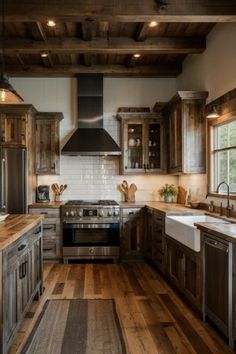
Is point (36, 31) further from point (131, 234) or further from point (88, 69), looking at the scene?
point (131, 234)

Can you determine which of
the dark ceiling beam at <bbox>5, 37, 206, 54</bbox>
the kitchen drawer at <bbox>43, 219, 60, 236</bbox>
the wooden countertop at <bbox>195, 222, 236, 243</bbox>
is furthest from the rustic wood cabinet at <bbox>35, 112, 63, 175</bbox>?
the wooden countertop at <bbox>195, 222, 236, 243</bbox>

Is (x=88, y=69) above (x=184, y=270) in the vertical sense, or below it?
above

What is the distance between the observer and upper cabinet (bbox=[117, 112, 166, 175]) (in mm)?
5816

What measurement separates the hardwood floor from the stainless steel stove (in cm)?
21

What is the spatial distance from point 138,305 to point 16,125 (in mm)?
3376

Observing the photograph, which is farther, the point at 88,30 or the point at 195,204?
the point at 195,204

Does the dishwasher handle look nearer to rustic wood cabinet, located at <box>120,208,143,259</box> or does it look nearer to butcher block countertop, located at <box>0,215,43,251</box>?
butcher block countertop, located at <box>0,215,43,251</box>

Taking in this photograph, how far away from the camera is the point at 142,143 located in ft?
19.2

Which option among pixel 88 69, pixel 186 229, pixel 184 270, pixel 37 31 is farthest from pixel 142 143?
pixel 184 270

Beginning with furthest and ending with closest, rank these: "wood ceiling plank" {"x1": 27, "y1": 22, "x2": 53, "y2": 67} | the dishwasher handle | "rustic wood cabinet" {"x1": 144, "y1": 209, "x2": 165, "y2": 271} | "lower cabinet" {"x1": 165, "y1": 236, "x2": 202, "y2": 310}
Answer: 1. "rustic wood cabinet" {"x1": 144, "y1": 209, "x2": 165, "y2": 271}
2. "wood ceiling plank" {"x1": 27, "y1": 22, "x2": 53, "y2": 67}
3. "lower cabinet" {"x1": 165, "y1": 236, "x2": 202, "y2": 310}
4. the dishwasher handle

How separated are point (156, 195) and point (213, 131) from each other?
2.07m

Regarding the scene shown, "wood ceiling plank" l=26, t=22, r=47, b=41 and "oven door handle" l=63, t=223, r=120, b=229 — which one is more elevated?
"wood ceiling plank" l=26, t=22, r=47, b=41

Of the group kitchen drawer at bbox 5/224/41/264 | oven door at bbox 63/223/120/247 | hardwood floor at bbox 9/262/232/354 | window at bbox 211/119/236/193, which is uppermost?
window at bbox 211/119/236/193

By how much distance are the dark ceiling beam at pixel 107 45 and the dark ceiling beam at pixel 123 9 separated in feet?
3.77
